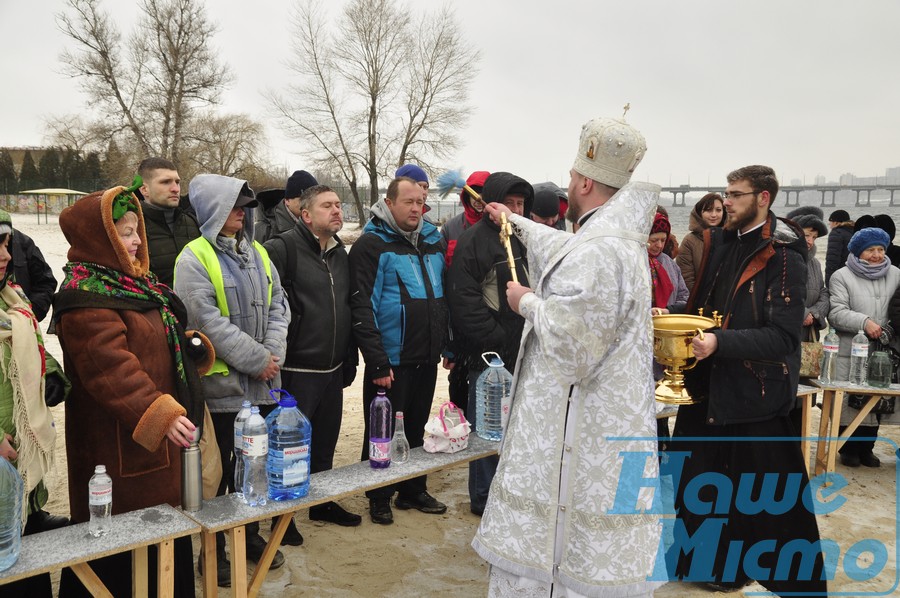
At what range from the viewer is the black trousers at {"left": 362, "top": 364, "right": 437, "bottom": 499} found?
4.19 meters

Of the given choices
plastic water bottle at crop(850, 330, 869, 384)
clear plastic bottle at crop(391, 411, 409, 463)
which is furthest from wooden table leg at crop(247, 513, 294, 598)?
plastic water bottle at crop(850, 330, 869, 384)

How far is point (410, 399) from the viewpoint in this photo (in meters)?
4.35

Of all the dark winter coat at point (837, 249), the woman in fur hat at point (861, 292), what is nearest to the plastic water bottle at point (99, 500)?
the woman in fur hat at point (861, 292)

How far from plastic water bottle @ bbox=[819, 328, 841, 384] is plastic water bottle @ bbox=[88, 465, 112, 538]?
5172mm

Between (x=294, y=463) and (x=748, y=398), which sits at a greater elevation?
(x=748, y=398)

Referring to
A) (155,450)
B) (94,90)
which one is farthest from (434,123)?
(155,450)

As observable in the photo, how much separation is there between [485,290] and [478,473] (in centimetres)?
126

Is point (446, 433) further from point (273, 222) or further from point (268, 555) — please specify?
point (273, 222)

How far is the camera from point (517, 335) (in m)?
4.20

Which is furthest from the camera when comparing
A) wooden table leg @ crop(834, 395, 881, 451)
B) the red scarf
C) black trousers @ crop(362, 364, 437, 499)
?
wooden table leg @ crop(834, 395, 881, 451)

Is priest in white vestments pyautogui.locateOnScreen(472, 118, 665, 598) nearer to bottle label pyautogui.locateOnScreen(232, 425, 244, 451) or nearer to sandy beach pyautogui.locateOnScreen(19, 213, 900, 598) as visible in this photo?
bottle label pyautogui.locateOnScreen(232, 425, 244, 451)

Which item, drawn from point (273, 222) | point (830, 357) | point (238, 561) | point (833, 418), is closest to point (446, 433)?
point (238, 561)

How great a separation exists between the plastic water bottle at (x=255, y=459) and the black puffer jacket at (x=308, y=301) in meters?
1.17

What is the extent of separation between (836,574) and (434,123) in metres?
30.1
